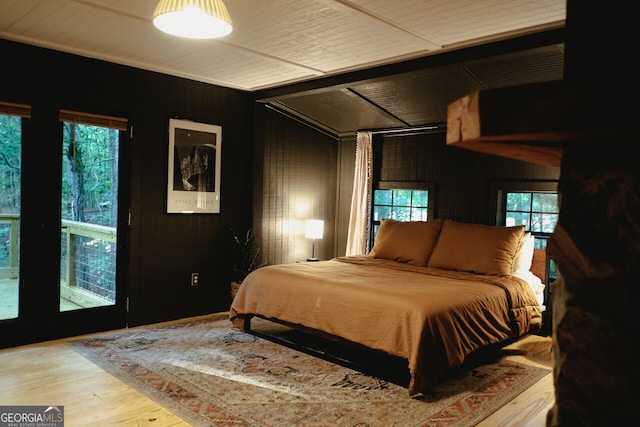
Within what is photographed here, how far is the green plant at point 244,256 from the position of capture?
5.26m

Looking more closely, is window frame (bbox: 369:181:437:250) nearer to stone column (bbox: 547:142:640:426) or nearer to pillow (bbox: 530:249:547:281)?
pillow (bbox: 530:249:547:281)

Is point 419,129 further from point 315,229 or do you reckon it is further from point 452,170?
point 315,229

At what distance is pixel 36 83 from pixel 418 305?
338 cm

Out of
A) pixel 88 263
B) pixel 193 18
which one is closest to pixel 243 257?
pixel 88 263

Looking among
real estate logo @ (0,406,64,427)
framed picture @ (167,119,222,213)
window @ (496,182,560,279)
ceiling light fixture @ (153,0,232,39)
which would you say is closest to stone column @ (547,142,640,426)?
ceiling light fixture @ (153,0,232,39)

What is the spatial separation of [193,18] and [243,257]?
10.3 feet

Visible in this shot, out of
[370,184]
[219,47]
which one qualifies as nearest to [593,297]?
[219,47]

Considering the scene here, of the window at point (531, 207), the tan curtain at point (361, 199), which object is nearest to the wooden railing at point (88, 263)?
the tan curtain at point (361, 199)

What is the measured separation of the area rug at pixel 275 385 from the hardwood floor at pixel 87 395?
74mm

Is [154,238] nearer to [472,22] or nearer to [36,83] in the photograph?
[36,83]

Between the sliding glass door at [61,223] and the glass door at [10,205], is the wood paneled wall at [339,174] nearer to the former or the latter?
the sliding glass door at [61,223]

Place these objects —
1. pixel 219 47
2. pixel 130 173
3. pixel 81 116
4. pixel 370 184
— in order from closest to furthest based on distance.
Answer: pixel 219 47 → pixel 81 116 → pixel 130 173 → pixel 370 184

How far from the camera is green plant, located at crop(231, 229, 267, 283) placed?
526 centimetres

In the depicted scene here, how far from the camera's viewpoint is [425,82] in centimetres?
432
